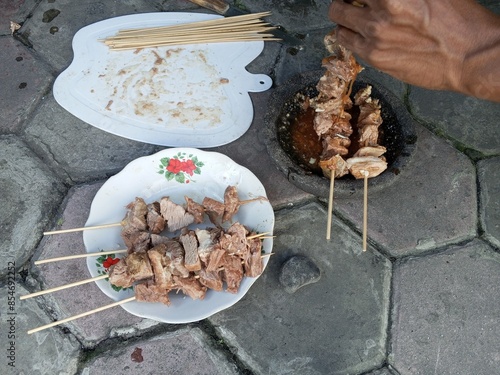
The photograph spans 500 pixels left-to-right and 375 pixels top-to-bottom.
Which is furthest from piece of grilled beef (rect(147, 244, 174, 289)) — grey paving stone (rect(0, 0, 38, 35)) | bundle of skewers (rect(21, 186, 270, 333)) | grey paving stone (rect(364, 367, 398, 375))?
grey paving stone (rect(0, 0, 38, 35))

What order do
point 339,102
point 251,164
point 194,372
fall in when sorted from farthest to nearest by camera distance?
point 251,164
point 339,102
point 194,372

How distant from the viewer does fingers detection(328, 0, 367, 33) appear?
2209 mm

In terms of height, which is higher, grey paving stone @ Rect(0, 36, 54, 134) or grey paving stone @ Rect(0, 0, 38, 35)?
grey paving stone @ Rect(0, 0, 38, 35)

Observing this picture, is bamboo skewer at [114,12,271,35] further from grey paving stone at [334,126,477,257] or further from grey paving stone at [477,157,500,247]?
grey paving stone at [477,157,500,247]

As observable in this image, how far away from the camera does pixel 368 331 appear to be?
287 centimetres

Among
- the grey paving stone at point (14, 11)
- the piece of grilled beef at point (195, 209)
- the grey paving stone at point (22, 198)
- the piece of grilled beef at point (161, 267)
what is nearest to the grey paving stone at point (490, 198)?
the piece of grilled beef at point (195, 209)

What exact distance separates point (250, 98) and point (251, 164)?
57 cm

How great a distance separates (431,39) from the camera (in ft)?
7.39

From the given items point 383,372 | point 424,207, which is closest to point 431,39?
point 424,207

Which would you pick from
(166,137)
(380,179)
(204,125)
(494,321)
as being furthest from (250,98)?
(494,321)

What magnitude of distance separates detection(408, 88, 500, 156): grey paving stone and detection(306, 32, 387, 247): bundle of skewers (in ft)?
2.33

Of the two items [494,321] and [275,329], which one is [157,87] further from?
[494,321]

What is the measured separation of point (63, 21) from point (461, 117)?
3.34m

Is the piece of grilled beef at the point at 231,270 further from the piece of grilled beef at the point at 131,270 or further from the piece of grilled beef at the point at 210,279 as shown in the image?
the piece of grilled beef at the point at 131,270
